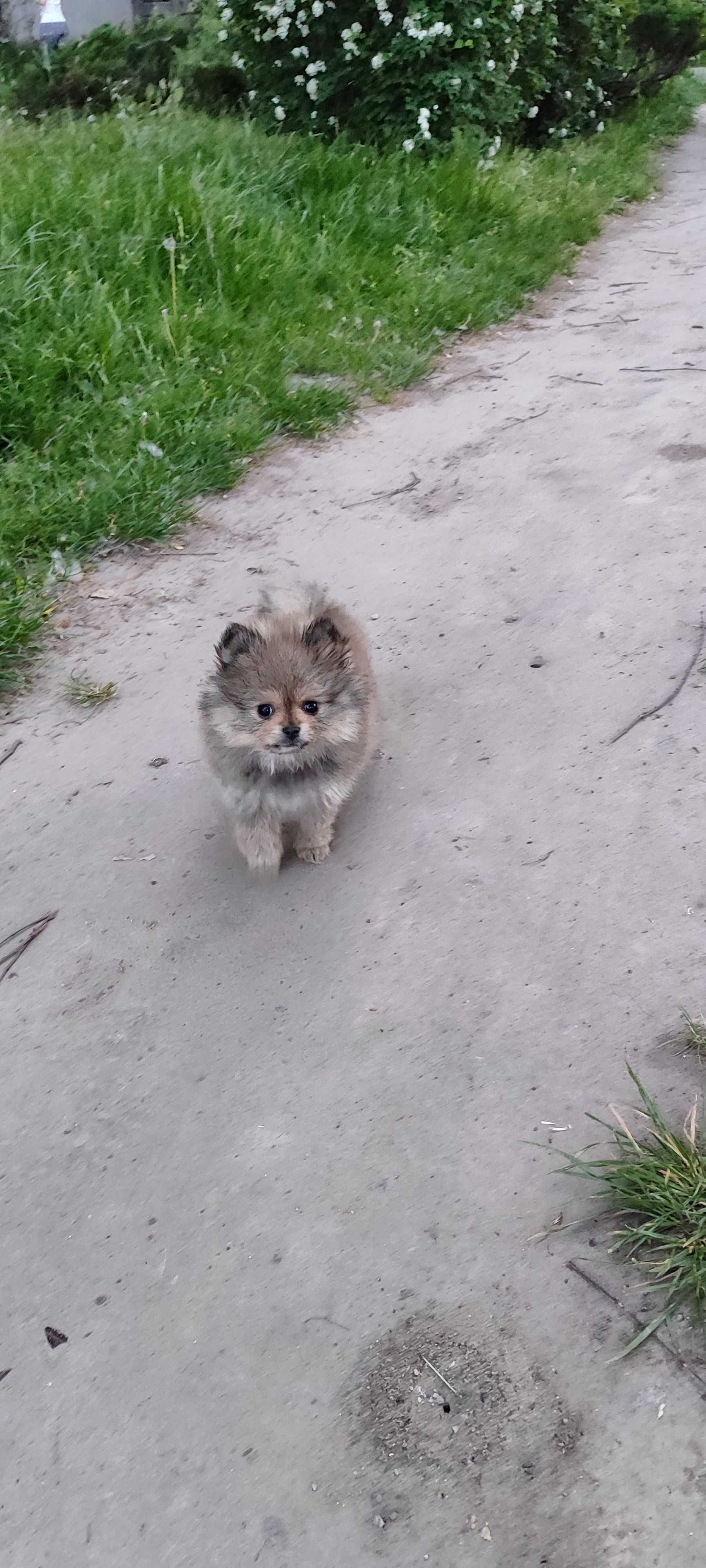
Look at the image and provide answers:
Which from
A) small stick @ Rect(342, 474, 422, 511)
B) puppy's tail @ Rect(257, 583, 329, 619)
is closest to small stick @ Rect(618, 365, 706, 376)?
small stick @ Rect(342, 474, 422, 511)

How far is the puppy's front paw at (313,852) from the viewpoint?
333 centimetres

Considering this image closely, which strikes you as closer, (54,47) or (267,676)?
(267,676)

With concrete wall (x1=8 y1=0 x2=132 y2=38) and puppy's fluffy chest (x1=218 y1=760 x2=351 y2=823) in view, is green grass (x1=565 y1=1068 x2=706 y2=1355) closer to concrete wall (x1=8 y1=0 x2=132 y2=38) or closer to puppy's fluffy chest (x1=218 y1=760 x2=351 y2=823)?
puppy's fluffy chest (x1=218 y1=760 x2=351 y2=823)

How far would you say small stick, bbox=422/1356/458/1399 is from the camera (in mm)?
2045

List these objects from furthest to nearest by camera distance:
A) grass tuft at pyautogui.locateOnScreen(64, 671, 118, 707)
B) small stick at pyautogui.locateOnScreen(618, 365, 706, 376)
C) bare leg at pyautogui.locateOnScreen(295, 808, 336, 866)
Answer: small stick at pyautogui.locateOnScreen(618, 365, 706, 376), grass tuft at pyautogui.locateOnScreen(64, 671, 118, 707), bare leg at pyautogui.locateOnScreen(295, 808, 336, 866)

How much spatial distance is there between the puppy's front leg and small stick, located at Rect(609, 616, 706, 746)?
1.05 metres

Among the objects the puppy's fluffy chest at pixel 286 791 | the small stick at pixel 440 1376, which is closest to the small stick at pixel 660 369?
the puppy's fluffy chest at pixel 286 791

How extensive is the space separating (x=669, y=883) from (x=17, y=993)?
1.73 metres

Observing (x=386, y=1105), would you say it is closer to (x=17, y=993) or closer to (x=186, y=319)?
(x=17, y=993)

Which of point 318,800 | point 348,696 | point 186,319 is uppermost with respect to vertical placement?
point 186,319

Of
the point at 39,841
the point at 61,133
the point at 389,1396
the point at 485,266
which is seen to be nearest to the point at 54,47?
the point at 61,133

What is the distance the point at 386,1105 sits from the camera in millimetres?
2588

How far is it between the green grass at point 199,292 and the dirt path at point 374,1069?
2.35 ft

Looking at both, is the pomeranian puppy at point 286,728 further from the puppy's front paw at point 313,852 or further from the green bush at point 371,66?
the green bush at point 371,66
